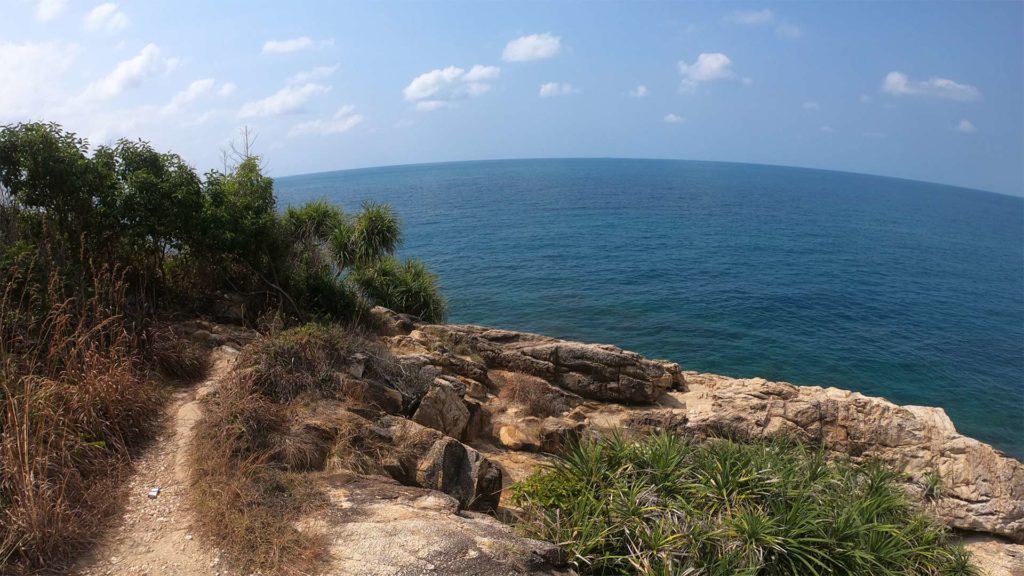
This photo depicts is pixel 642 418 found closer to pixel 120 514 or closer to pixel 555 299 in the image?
pixel 120 514

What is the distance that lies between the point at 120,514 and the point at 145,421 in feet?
7.48

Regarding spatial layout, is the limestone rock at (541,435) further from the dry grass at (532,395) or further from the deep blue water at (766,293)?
the deep blue water at (766,293)

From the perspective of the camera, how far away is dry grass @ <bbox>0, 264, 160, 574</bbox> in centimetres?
648

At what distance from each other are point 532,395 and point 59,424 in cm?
1206

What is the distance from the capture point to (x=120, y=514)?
7461 millimetres

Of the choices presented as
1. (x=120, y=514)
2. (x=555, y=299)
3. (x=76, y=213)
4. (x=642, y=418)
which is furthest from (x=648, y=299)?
(x=120, y=514)

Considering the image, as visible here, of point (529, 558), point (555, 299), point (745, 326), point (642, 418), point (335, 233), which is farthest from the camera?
point (555, 299)

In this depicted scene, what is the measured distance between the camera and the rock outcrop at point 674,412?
48.6 ft

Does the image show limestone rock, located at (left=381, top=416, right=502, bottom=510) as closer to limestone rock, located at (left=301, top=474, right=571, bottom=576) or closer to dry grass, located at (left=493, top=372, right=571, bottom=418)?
limestone rock, located at (left=301, top=474, right=571, bottom=576)

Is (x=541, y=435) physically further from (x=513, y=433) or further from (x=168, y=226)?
(x=168, y=226)

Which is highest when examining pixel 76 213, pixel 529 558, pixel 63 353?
pixel 76 213

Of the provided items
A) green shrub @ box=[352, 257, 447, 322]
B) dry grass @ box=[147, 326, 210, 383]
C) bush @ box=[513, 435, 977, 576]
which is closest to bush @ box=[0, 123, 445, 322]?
green shrub @ box=[352, 257, 447, 322]

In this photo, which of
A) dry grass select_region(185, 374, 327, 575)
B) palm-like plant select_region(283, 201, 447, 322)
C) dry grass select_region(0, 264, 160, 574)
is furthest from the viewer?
palm-like plant select_region(283, 201, 447, 322)

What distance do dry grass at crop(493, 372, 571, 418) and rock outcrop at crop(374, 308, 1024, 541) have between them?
3.6 inches
